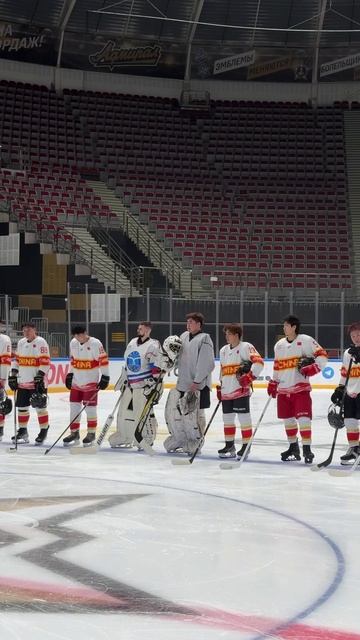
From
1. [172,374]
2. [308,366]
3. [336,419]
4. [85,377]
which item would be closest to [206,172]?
[172,374]

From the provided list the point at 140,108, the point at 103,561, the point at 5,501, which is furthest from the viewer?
the point at 140,108

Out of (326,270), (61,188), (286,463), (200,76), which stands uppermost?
(200,76)

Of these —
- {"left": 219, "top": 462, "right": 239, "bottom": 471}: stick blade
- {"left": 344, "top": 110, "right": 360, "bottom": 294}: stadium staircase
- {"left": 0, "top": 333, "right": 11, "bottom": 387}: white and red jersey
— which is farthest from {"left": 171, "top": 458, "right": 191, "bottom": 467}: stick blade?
{"left": 344, "top": 110, "right": 360, "bottom": 294}: stadium staircase

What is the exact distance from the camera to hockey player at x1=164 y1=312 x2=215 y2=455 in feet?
32.4

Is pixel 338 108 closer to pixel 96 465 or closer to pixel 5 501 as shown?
pixel 96 465

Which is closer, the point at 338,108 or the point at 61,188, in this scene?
the point at 61,188

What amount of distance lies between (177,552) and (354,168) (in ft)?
91.6

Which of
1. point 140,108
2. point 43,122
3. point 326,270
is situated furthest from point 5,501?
point 140,108

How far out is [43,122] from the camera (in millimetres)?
29766

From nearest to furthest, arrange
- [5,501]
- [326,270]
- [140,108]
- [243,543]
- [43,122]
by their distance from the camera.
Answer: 1. [243,543]
2. [5,501]
3. [326,270]
4. [43,122]
5. [140,108]

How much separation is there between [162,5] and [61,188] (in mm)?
7466

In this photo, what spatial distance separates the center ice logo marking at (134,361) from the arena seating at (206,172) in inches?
550

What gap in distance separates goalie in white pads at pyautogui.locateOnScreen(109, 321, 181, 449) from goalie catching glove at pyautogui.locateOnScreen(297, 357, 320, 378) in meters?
1.52

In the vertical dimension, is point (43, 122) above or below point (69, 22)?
below
